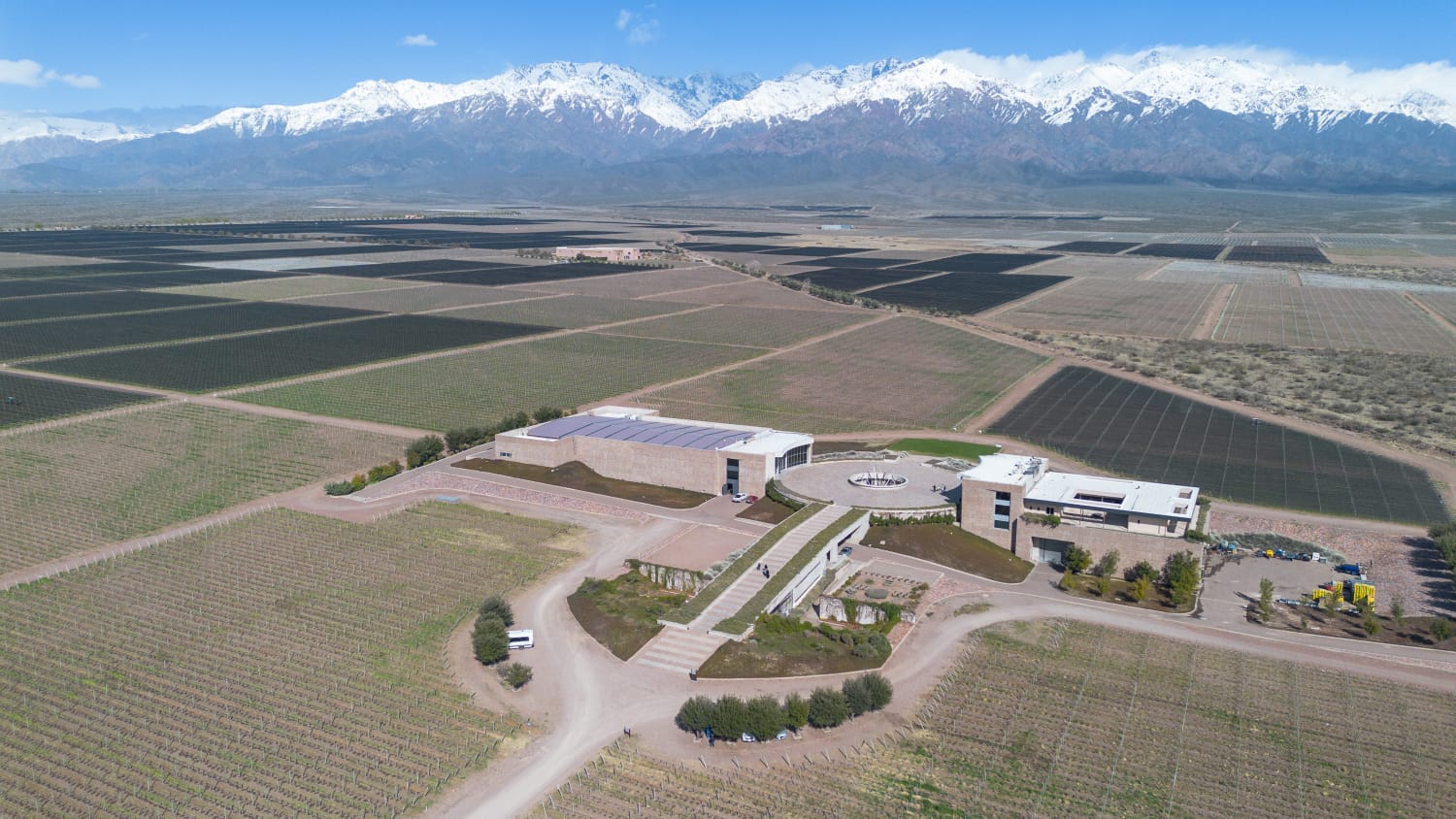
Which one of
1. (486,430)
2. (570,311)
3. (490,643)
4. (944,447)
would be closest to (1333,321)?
(944,447)

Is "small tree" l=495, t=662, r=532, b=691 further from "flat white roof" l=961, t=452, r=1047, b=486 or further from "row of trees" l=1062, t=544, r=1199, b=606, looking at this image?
"flat white roof" l=961, t=452, r=1047, b=486

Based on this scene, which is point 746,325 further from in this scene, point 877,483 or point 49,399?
point 49,399

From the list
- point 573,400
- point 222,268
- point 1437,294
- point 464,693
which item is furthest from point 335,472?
point 1437,294

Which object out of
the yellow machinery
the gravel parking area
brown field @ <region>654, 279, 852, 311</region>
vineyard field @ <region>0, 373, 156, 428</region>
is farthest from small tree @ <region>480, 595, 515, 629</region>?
brown field @ <region>654, 279, 852, 311</region>

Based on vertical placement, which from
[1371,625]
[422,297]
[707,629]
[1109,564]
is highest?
[422,297]

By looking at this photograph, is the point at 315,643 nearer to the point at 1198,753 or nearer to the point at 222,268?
the point at 1198,753

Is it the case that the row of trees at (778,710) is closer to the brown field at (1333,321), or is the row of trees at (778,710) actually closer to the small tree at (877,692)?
the small tree at (877,692)
